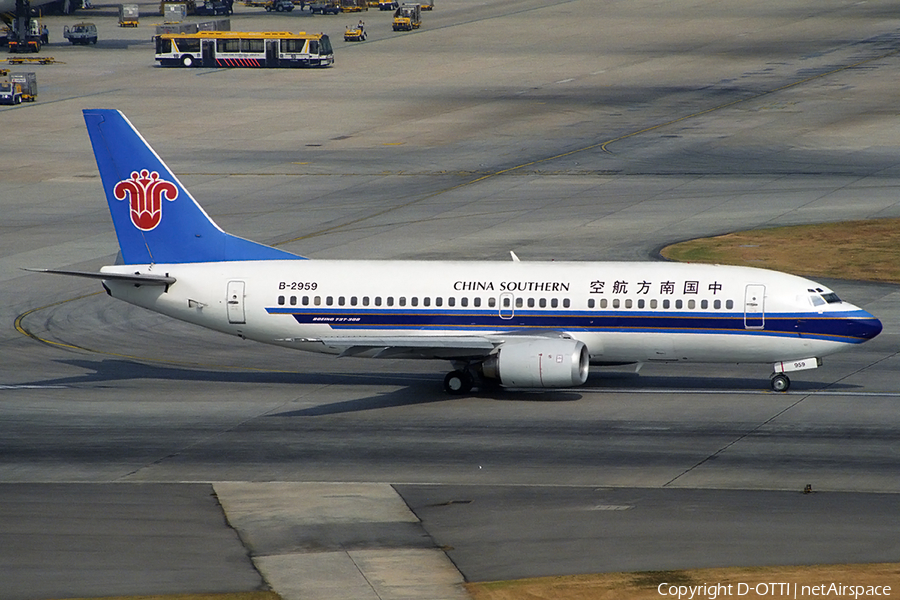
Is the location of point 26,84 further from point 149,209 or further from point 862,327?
point 862,327

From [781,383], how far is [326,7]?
15753 cm

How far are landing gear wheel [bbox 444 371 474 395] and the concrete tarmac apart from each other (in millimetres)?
569

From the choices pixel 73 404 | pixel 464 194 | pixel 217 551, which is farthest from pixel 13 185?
pixel 217 551

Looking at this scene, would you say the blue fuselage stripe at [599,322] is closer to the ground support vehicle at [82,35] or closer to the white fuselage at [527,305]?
the white fuselage at [527,305]

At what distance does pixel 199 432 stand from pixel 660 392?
51.9ft

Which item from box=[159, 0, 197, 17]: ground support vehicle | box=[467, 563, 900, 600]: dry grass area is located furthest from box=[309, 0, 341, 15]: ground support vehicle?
box=[467, 563, 900, 600]: dry grass area

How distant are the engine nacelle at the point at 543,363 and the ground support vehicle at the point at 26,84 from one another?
87785 mm

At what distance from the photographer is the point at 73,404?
43.1 metres

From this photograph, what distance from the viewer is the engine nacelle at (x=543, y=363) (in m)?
40.7

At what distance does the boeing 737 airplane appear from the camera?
138 ft

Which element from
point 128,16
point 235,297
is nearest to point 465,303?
point 235,297

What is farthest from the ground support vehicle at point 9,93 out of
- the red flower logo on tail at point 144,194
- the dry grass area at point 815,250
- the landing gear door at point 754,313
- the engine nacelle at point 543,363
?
the landing gear door at point 754,313

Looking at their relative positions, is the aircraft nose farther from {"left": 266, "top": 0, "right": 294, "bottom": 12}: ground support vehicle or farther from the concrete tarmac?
{"left": 266, "top": 0, "right": 294, "bottom": 12}: ground support vehicle

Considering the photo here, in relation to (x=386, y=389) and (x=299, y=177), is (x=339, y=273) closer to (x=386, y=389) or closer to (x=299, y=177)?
(x=386, y=389)
